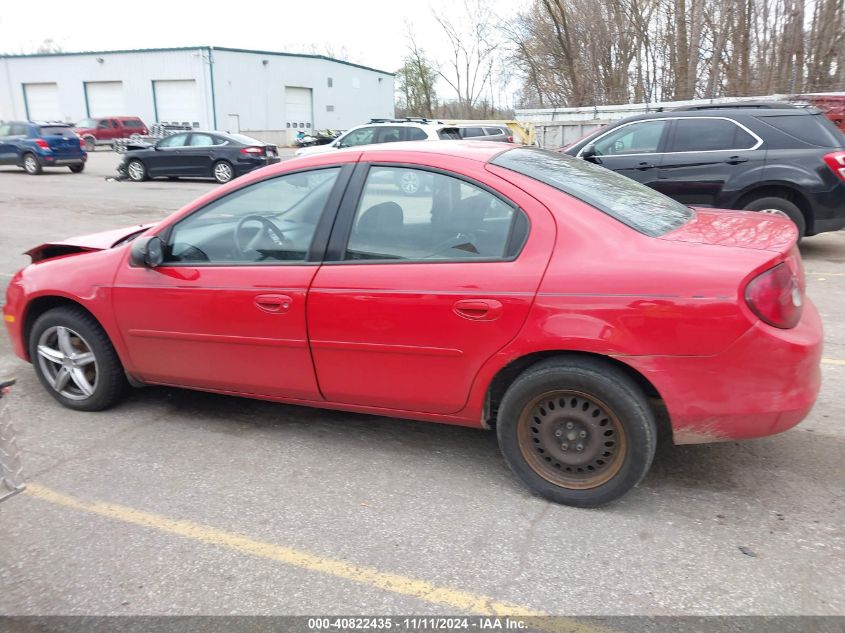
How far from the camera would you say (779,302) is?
269 cm

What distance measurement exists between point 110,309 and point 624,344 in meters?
2.91

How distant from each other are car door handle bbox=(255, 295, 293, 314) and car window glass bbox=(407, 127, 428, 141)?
11307mm

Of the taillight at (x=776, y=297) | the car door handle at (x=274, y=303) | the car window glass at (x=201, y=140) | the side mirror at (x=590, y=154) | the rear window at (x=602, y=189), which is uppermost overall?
the car window glass at (x=201, y=140)

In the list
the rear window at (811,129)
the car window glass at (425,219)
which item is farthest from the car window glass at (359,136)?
the car window glass at (425,219)

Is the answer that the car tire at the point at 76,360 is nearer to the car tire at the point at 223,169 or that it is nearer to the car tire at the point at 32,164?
the car tire at the point at 223,169

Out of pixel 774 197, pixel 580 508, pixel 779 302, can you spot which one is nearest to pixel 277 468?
pixel 580 508

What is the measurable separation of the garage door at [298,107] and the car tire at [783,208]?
42466mm

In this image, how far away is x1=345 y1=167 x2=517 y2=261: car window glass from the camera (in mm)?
3078

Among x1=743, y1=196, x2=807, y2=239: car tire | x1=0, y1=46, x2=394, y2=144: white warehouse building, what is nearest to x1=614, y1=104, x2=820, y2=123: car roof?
x1=743, y1=196, x2=807, y2=239: car tire

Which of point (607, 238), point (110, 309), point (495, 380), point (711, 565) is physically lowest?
point (711, 565)

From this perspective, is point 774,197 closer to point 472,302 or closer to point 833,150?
point 833,150

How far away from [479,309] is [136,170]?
64.8ft

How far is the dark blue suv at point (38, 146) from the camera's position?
21.7 metres

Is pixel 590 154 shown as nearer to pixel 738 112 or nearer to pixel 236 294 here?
pixel 738 112
